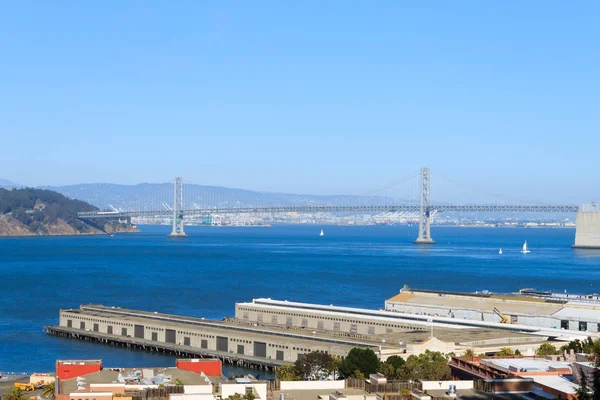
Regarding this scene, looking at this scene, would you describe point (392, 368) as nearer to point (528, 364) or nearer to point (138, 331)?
point (528, 364)

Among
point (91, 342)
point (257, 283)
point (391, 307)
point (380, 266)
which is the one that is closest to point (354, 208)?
point (380, 266)

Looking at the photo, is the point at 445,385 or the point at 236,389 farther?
the point at 445,385

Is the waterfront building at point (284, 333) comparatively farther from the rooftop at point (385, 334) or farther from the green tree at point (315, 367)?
the green tree at point (315, 367)

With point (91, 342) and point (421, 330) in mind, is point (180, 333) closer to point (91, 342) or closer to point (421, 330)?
point (91, 342)

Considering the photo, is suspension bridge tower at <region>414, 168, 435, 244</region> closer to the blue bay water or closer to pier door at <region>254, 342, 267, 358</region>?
the blue bay water

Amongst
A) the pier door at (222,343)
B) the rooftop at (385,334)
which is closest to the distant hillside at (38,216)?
the rooftop at (385,334)

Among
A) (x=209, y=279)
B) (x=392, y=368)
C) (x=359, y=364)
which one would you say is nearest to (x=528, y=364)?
(x=392, y=368)
